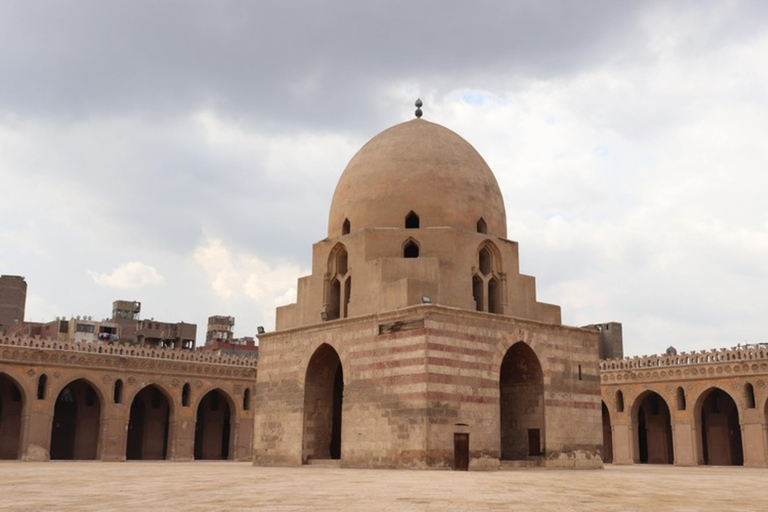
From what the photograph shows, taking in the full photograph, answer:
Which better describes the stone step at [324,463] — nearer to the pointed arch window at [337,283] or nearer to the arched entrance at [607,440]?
the pointed arch window at [337,283]

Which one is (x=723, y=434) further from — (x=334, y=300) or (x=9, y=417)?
(x=9, y=417)

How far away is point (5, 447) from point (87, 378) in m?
4.98

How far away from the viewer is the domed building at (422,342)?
63.1 ft

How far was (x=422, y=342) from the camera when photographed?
19031 millimetres

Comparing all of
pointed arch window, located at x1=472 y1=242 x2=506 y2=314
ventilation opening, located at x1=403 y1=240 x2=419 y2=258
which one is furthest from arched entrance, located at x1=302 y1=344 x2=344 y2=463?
pointed arch window, located at x1=472 y1=242 x2=506 y2=314

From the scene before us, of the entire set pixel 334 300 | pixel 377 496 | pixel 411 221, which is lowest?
pixel 377 496

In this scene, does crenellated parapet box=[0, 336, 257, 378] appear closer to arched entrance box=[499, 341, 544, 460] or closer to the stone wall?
the stone wall

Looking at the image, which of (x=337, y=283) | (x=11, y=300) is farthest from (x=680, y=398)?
(x=11, y=300)

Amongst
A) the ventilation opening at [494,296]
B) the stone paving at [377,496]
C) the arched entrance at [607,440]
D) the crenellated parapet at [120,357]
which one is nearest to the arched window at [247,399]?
the crenellated parapet at [120,357]

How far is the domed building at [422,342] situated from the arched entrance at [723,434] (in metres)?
16.6

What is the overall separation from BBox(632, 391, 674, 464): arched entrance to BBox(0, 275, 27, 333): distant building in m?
33.9

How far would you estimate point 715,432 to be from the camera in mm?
36375

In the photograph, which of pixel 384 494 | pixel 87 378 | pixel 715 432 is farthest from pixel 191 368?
pixel 384 494

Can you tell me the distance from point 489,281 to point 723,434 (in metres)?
19.7
